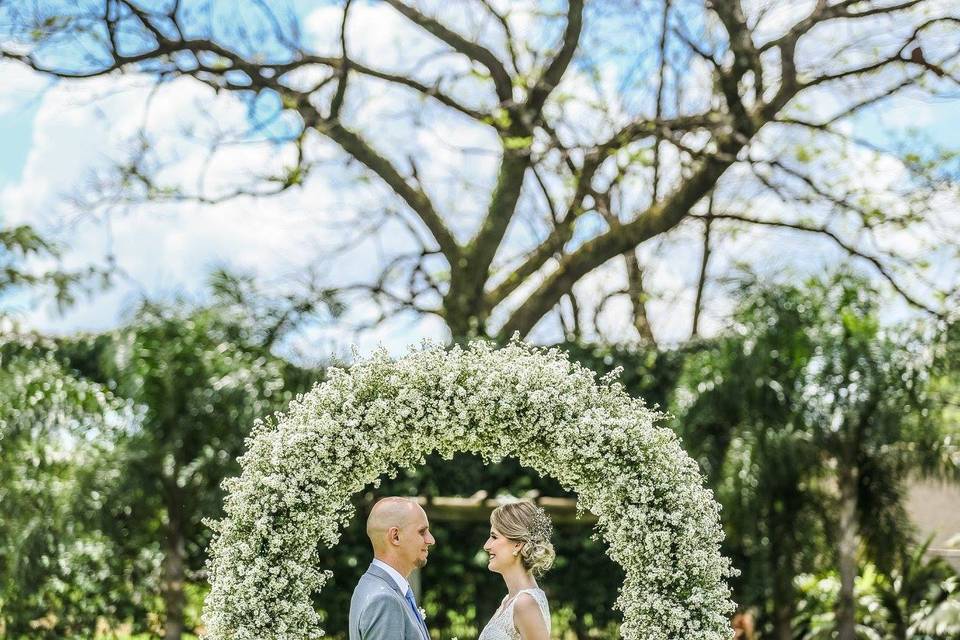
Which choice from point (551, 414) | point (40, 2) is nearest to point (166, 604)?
point (40, 2)

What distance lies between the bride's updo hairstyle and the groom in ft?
1.55

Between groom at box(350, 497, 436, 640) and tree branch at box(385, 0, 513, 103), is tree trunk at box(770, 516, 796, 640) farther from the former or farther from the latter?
groom at box(350, 497, 436, 640)

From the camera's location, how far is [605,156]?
12.3 meters

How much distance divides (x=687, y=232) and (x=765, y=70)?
452 cm

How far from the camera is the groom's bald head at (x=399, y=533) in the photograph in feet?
15.3

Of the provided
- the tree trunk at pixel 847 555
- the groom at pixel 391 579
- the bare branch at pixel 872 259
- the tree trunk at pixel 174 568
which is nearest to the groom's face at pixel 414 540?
the groom at pixel 391 579

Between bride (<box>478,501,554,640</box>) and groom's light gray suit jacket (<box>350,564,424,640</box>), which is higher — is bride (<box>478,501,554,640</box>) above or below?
above

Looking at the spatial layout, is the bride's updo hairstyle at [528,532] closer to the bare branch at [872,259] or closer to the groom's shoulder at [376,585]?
the groom's shoulder at [376,585]

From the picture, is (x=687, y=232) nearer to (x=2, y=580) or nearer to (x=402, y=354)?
(x=2, y=580)

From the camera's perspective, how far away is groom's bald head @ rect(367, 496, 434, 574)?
4676mm

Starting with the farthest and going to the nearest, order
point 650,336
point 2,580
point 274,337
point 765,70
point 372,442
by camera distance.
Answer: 1. point 650,336
2. point 765,70
3. point 274,337
4. point 2,580
5. point 372,442

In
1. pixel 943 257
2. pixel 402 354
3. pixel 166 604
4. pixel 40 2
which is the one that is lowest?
pixel 166 604

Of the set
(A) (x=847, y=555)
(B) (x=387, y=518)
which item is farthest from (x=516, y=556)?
(A) (x=847, y=555)

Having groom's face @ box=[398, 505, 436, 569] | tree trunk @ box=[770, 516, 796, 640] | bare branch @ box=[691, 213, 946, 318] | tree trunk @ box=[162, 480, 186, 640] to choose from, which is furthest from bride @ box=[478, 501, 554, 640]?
bare branch @ box=[691, 213, 946, 318]
